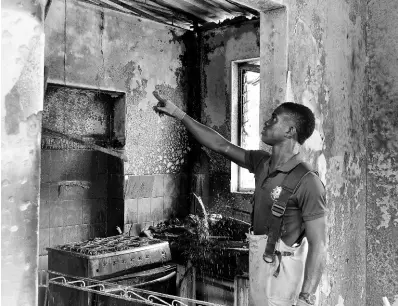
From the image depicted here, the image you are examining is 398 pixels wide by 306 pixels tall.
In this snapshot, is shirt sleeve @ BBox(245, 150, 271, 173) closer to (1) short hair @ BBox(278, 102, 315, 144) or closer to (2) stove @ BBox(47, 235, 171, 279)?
(1) short hair @ BBox(278, 102, 315, 144)

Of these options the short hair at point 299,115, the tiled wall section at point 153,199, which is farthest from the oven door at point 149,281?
the short hair at point 299,115

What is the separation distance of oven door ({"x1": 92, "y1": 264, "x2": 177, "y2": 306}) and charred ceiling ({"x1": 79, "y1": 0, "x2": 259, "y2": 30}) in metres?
3.15

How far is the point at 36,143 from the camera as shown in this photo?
1961mm

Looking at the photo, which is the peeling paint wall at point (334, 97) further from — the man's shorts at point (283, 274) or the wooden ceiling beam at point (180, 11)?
the wooden ceiling beam at point (180, 11)

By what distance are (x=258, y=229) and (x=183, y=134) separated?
4.03 m

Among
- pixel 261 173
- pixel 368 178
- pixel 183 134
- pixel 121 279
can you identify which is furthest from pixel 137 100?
pixel 261 173

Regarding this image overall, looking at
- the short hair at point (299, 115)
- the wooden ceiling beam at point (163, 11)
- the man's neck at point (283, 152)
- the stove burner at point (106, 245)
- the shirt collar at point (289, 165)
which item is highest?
the wooden ceiling beam at point (163, 11)

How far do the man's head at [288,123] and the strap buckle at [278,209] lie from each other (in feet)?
1.33

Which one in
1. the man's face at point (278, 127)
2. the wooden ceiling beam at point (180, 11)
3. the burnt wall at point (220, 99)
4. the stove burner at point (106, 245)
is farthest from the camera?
the burnt wall at point (220, 99)

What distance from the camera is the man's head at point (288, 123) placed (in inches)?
107

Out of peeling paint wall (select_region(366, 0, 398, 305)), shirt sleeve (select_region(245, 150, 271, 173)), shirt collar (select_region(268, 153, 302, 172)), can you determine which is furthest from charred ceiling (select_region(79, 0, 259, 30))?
shirt collar (select_region(268, 153, 302, 172))

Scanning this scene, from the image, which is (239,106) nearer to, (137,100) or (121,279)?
(137,100)

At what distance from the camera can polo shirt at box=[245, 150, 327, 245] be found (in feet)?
8.23

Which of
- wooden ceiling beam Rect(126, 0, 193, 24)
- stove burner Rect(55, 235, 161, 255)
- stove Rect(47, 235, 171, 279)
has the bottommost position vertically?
stove Rect(47, 235, 171, 279)
